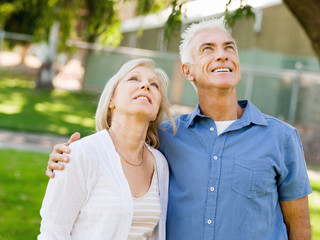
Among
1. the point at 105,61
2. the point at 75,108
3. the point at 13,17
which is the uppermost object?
the point at 13,17

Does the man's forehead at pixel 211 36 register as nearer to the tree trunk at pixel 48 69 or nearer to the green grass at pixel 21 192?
the green grass at pixel 21 192

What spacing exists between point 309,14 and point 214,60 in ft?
6.05

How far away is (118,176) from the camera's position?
7.97 ft

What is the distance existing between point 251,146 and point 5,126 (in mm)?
8216

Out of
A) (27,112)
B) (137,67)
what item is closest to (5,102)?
(27,112)

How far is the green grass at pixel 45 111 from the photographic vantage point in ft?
34.8

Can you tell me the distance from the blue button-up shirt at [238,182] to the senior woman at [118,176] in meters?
0.14

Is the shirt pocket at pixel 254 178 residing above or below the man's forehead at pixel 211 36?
below

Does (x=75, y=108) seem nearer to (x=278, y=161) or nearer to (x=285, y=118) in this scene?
(x=285, y=118)

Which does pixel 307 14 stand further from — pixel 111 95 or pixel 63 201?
pixel 63 201

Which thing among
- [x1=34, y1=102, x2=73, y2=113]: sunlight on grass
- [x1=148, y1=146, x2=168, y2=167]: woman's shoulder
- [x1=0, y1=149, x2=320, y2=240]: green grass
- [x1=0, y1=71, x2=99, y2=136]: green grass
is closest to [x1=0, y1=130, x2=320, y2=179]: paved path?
[x1=0, y1=71, x2=99, y2=136]: green grass

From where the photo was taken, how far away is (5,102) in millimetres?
13742

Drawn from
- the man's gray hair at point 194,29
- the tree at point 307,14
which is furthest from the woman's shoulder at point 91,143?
the tree at point 307,14

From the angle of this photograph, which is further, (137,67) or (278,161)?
(137,67)
